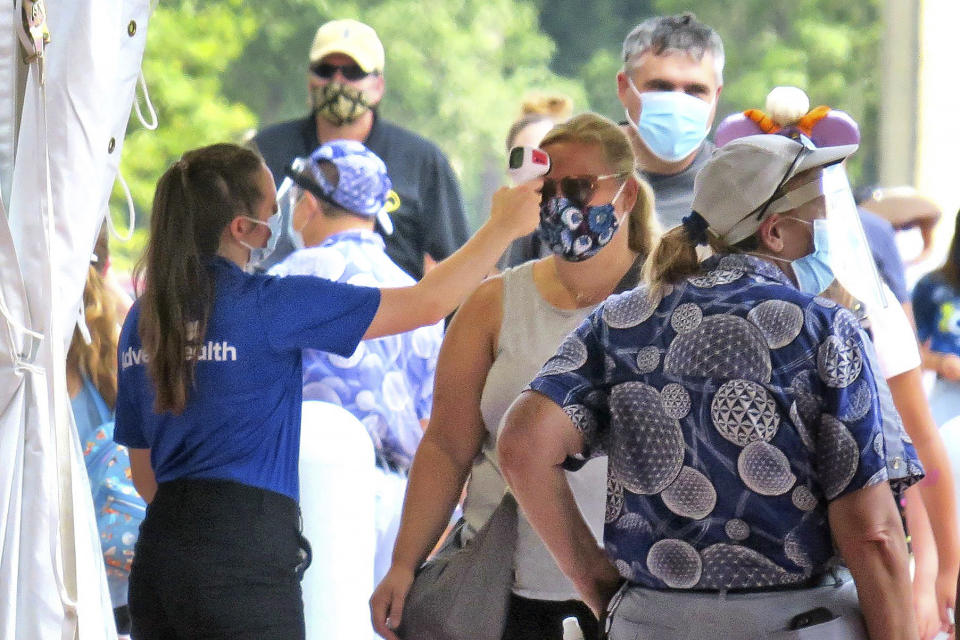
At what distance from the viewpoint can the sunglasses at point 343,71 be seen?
5.23 metres

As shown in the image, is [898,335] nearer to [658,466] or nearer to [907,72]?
[658,466]

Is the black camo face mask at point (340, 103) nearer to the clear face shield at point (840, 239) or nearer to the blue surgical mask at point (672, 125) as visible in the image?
the blue surgical mask at point (672, 125)

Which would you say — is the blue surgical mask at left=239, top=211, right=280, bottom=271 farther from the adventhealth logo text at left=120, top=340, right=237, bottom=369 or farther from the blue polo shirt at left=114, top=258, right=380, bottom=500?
the adventhealth logo text at left=120, top=340, right=237, bottom=369

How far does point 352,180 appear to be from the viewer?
4.13 meters

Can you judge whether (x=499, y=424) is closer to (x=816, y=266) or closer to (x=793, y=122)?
(x=816, y=266)

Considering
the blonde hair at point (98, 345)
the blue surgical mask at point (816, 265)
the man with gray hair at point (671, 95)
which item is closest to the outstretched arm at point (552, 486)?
the blue surgical mask at point (816, 265)

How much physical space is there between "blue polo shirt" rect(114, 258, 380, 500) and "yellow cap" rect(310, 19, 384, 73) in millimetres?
2383

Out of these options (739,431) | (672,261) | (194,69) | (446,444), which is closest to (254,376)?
(446,444)

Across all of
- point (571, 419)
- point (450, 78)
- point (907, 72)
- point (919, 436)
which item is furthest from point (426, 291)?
point (907, 72)

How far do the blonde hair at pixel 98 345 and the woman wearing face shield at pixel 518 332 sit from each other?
1985 millimetres

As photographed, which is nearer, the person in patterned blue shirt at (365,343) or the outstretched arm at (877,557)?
the outstretched arm at (877,557)

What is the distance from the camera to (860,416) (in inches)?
81.1

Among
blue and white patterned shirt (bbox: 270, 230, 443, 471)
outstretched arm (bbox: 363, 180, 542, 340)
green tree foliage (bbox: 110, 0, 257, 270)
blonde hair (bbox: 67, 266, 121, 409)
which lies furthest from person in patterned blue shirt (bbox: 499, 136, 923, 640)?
green tree foliage (bbox: 110, 0, 257, 270)

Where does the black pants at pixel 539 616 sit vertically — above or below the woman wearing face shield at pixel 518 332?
below
